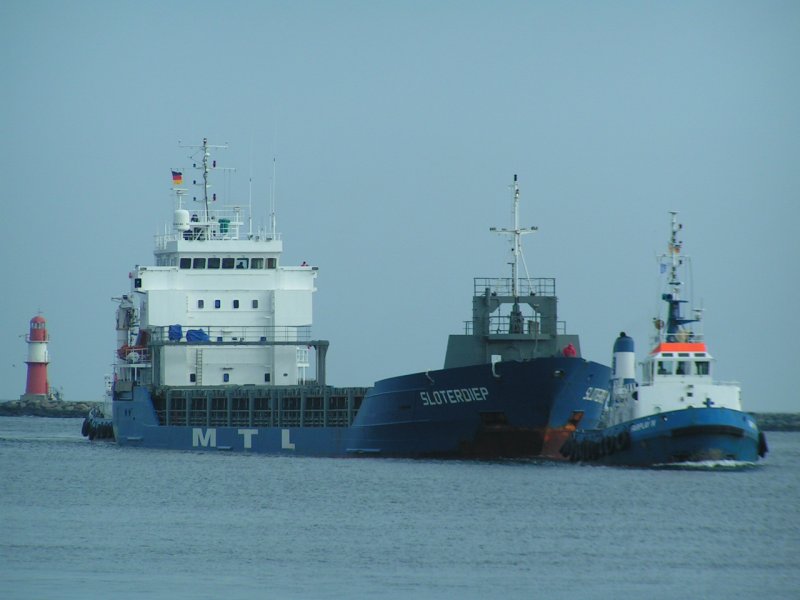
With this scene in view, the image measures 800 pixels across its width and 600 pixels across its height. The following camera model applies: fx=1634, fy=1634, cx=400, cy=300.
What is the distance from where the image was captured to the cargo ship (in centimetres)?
4366

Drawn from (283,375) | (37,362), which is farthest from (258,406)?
(37,362)

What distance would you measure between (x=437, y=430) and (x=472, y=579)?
19.0 metres

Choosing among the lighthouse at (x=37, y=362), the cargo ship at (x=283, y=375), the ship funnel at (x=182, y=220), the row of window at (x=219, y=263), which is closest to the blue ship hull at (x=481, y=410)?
the cargo ship at (x=283, y=375)

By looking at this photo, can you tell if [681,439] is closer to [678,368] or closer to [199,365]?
[678,368]

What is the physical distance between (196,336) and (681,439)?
66.9 feet

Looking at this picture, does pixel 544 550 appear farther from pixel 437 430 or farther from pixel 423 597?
pixel 437 430

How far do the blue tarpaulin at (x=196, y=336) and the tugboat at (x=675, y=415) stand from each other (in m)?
16.1

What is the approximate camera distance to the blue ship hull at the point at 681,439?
135ft

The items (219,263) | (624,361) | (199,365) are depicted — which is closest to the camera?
(624,361)

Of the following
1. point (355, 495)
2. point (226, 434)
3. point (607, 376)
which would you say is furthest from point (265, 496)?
point (226, 434)

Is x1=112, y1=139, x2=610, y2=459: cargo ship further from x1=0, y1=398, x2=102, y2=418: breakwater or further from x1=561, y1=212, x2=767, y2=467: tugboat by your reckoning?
x1=0, y1=398, x2=102, y2=418: breakwater

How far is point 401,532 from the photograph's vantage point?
102 ft

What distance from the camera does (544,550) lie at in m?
28.8

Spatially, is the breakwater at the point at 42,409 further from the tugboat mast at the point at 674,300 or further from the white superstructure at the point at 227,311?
the tugboat mast at the point at 674,300
